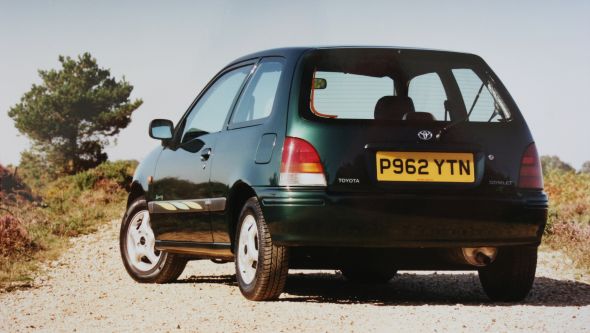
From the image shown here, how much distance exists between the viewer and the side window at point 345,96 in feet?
20.9

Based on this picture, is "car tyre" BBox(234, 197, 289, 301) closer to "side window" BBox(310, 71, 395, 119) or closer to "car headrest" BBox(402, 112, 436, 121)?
"side window" BBox(310, 71, 395, 119)

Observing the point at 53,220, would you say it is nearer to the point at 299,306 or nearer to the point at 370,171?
the point at 299,306

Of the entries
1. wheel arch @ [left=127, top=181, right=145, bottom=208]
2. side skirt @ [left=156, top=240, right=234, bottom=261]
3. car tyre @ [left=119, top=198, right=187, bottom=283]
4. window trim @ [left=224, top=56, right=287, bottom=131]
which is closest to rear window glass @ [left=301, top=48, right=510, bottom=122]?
window trim @ [left=224, top=56, right=287, bottom=131]

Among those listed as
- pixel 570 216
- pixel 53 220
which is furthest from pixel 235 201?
pixel 53 220

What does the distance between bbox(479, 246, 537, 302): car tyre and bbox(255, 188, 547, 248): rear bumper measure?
0.53 meters

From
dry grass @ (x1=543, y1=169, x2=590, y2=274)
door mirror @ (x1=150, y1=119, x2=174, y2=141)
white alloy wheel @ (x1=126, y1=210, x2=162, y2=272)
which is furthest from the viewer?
dry grass @ (x1=543, y1=169, x2=590, y2=274)

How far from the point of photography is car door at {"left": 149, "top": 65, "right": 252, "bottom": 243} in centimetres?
745

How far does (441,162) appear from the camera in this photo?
628cm

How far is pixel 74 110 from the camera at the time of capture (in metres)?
59.1

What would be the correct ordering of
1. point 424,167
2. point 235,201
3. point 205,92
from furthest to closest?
point 205,92
point 235,201
point 424,167

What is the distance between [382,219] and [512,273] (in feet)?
4.40

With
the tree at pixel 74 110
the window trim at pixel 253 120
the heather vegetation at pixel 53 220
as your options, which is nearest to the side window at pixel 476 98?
the window trim at pixel 253 120

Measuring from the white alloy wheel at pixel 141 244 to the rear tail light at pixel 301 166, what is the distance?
2.96 m

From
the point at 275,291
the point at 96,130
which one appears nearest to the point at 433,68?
the point at 275,291
